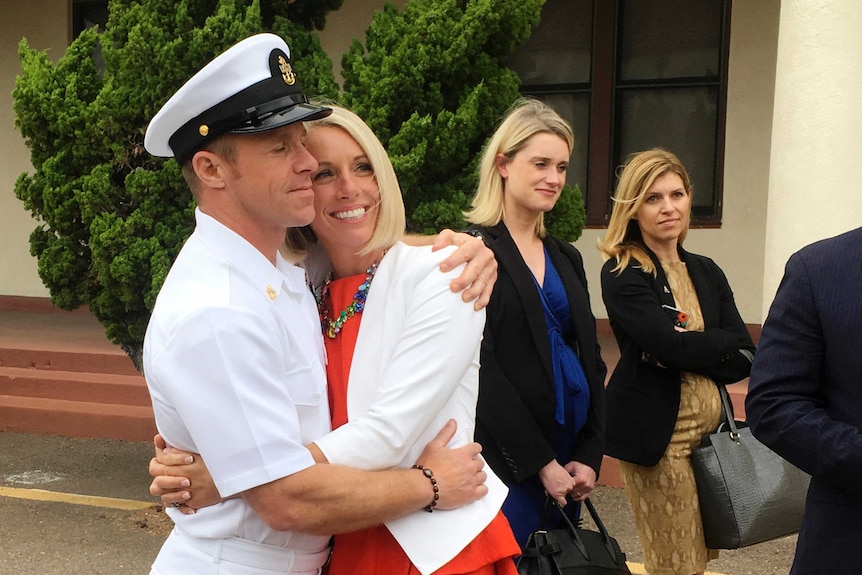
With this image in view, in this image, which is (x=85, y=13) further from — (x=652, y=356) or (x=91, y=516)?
(x=652, y=356)

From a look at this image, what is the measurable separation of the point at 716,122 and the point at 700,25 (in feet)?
2.98

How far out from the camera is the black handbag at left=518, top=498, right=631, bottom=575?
8.71 feet

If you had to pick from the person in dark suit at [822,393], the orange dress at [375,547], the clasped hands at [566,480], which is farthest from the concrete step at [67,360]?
the person in dark suit at [822,393]

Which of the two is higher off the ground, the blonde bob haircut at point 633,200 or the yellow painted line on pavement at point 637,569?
the blonde bob haircut at point 633,200

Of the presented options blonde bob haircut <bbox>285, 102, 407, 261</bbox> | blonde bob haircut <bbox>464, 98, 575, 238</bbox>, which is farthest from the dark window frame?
blonde bob haircut <bbox>285, 102, 407, 261</bbox>

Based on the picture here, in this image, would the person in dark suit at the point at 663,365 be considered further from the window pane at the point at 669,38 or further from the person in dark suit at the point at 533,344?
the window pane at the point at 669,38

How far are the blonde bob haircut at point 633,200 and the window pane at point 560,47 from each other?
202 inches

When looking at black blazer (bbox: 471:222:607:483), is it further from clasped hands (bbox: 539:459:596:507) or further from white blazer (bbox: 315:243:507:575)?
white blazer (bbox: 315:243:507:575)

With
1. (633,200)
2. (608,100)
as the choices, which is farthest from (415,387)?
(608,100)

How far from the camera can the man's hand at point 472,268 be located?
181 cm

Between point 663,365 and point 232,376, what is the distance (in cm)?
240

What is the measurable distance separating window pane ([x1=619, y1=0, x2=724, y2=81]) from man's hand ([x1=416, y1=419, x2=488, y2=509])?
7414 mm

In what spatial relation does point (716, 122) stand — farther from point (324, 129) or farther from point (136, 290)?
point (324, 129)

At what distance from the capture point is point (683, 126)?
8.55m
